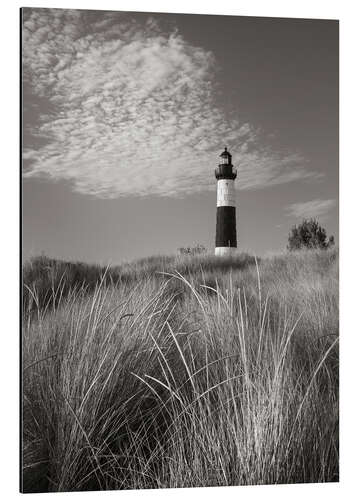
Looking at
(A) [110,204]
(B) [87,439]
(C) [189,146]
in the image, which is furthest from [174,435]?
(C) [189,146]

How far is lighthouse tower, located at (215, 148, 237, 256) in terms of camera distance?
10.9ft

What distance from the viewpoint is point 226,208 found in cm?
333

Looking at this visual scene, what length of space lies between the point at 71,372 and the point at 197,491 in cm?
82

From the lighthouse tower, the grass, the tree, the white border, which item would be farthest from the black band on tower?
the white border

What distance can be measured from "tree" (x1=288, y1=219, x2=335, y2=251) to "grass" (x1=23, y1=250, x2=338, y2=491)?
11cm

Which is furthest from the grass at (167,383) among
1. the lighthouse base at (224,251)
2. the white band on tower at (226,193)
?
the white band on tower at (226,193)

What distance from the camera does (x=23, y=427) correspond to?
10.0 feet

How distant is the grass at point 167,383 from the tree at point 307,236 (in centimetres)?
11

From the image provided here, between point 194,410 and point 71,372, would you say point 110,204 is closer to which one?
point 71,372

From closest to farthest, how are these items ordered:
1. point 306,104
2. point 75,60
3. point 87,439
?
1. point 87,439
2. point 75,60
3. point 306,104

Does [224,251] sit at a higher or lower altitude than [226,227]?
lower
